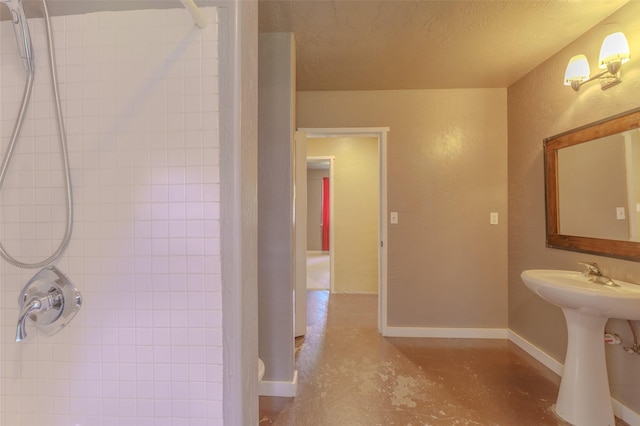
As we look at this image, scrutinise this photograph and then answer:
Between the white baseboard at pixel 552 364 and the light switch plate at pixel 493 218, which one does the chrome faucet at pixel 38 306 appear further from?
the light switch plate at pixel 493 218

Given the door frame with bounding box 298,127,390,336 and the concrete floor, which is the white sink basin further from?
the door frame with bounding box 298,127,390,336

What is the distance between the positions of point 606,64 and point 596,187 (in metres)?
0.71

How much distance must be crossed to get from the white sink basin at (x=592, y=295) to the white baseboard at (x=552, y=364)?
0.69 m

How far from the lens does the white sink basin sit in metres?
1.19

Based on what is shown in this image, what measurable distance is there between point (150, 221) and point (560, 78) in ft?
8.73

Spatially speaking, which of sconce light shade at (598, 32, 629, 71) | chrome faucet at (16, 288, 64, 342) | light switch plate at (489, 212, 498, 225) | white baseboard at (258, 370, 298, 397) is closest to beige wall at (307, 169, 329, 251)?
light switch plate at (489, 212, 498, 225)

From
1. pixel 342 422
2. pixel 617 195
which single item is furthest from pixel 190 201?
pixel 617 195

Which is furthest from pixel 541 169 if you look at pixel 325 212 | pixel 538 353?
pixel 325 212

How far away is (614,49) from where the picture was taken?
4.74 feet

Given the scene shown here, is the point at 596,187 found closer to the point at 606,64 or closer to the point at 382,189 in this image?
the point at 606,64

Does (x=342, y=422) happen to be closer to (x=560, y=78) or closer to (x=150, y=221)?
(x=150, y=221)

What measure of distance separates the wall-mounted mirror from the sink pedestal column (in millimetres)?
451

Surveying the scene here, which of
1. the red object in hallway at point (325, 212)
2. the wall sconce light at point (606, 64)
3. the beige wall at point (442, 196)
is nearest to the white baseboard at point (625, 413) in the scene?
the beige wall at point (442, 196)

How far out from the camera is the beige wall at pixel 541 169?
1465 millimetres
